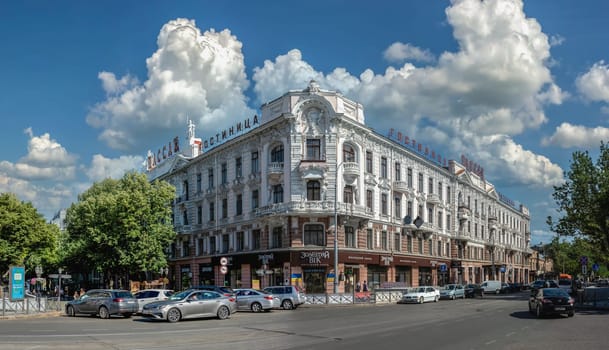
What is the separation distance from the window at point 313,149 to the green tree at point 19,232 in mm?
27708

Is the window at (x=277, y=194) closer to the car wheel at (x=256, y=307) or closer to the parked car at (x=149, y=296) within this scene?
the car wheel at (x=256, y=307)

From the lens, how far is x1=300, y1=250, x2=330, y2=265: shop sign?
155 ft

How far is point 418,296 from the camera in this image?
4497 centimetres

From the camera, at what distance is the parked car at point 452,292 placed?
52344 mm

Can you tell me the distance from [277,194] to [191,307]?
23242 mm

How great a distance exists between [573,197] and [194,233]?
38.2 m

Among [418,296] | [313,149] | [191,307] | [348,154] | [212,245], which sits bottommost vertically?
[418,296]

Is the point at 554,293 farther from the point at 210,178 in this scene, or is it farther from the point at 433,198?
the point at 210,178

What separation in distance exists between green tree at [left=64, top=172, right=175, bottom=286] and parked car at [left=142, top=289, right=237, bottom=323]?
995 inches

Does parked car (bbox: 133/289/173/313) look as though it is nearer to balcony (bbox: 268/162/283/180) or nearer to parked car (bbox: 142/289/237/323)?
parked car (bbox: 142/289/237/323)

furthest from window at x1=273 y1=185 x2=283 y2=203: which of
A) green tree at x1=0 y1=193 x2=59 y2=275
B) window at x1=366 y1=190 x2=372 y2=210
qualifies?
green tree at x1=0 y1=193 x2=59 y2=275

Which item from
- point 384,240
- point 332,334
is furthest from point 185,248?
point 332,334

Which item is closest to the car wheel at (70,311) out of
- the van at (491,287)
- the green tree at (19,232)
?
the green tree at (19,232)

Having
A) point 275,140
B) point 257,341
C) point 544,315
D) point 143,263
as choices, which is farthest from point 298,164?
point 257,341
